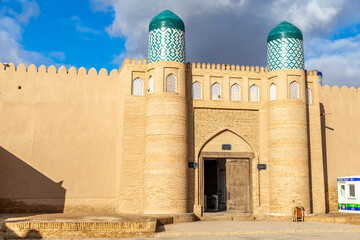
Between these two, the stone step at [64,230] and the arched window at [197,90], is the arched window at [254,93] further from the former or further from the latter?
the stone step at [64,230]

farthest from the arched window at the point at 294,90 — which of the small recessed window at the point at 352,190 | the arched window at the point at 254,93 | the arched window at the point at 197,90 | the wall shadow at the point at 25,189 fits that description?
the wall shadow at the point at 25,189

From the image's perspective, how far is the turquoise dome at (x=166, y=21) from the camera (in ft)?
45.9

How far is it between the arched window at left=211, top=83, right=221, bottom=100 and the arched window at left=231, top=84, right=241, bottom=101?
481mm

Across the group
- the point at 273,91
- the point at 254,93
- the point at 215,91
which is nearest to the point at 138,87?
the point at 215,91

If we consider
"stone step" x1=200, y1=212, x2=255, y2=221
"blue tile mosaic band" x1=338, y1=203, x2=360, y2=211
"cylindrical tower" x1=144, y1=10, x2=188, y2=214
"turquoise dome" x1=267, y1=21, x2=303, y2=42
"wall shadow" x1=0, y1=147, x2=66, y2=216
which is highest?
"turquoise dome" x1=267, y1=21, x2=303, y2=42

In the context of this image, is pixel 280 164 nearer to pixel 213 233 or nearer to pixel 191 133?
pixel 191 133

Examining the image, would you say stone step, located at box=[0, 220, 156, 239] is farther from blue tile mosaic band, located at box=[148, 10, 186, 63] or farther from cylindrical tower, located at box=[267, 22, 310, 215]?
blue tile mosaic band, located at box=[148, 10, 186, 63]

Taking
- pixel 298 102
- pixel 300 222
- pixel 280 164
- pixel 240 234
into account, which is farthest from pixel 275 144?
pixel 240 234

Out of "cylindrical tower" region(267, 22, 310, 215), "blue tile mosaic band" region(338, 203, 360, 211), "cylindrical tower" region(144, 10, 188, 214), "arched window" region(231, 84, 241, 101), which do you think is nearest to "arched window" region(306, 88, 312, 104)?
"cylindrical tower" region(267, 22, 310, 215)

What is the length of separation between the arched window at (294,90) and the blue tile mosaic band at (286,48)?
0.58 m

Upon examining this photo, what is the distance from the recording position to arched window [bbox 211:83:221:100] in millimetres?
14719

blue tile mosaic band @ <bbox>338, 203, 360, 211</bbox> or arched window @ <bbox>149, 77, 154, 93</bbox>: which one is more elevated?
arched window @ <bbox>149, 77, 154, 93</bbox>

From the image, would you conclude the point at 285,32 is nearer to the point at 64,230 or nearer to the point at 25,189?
the point at 64,230

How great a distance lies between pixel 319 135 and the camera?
14.9 metres
